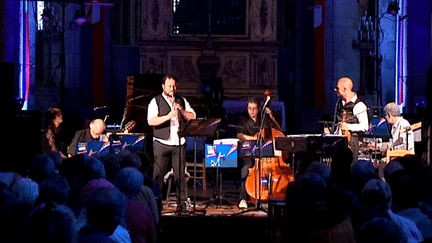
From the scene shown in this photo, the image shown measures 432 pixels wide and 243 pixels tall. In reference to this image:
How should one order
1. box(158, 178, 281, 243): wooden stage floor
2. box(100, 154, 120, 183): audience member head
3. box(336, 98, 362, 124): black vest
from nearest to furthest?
box(100, 154, 120, 183): audience member head
box(158, 178, 281, 243): wooden stage floor
box(336, 98, 362, 124): black vest

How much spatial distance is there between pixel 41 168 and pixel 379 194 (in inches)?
108

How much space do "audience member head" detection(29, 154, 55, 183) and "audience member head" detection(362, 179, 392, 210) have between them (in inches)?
102

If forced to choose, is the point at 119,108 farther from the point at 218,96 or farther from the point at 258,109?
the point at 258,109

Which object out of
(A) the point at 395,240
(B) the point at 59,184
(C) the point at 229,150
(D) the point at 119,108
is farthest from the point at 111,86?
(A) the point at 395,240

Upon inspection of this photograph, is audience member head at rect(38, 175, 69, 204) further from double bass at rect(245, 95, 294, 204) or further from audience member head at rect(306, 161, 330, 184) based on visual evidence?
double bass at rect(245, 95, 294, 204)

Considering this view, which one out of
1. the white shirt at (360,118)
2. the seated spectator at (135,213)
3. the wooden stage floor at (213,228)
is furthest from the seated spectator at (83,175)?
the white shirt at (360,118)

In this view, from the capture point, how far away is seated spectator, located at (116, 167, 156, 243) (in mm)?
5480

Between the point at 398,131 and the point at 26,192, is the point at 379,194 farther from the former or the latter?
the point at 398,131

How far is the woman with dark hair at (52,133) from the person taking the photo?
10.7m

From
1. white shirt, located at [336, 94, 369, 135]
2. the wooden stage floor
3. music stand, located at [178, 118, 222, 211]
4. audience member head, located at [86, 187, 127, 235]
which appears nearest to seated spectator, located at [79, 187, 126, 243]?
audience member head, located at [86, 187, 127, 235]

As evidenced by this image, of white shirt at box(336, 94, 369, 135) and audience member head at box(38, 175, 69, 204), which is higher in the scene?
white shirt at box(336, 94, 369, 135)

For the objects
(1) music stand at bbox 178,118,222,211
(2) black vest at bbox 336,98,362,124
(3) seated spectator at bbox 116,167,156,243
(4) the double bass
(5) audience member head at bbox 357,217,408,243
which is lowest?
(4) the double bass

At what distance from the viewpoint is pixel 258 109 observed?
10.9m

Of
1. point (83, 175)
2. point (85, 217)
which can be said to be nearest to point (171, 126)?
point (83, 175)
